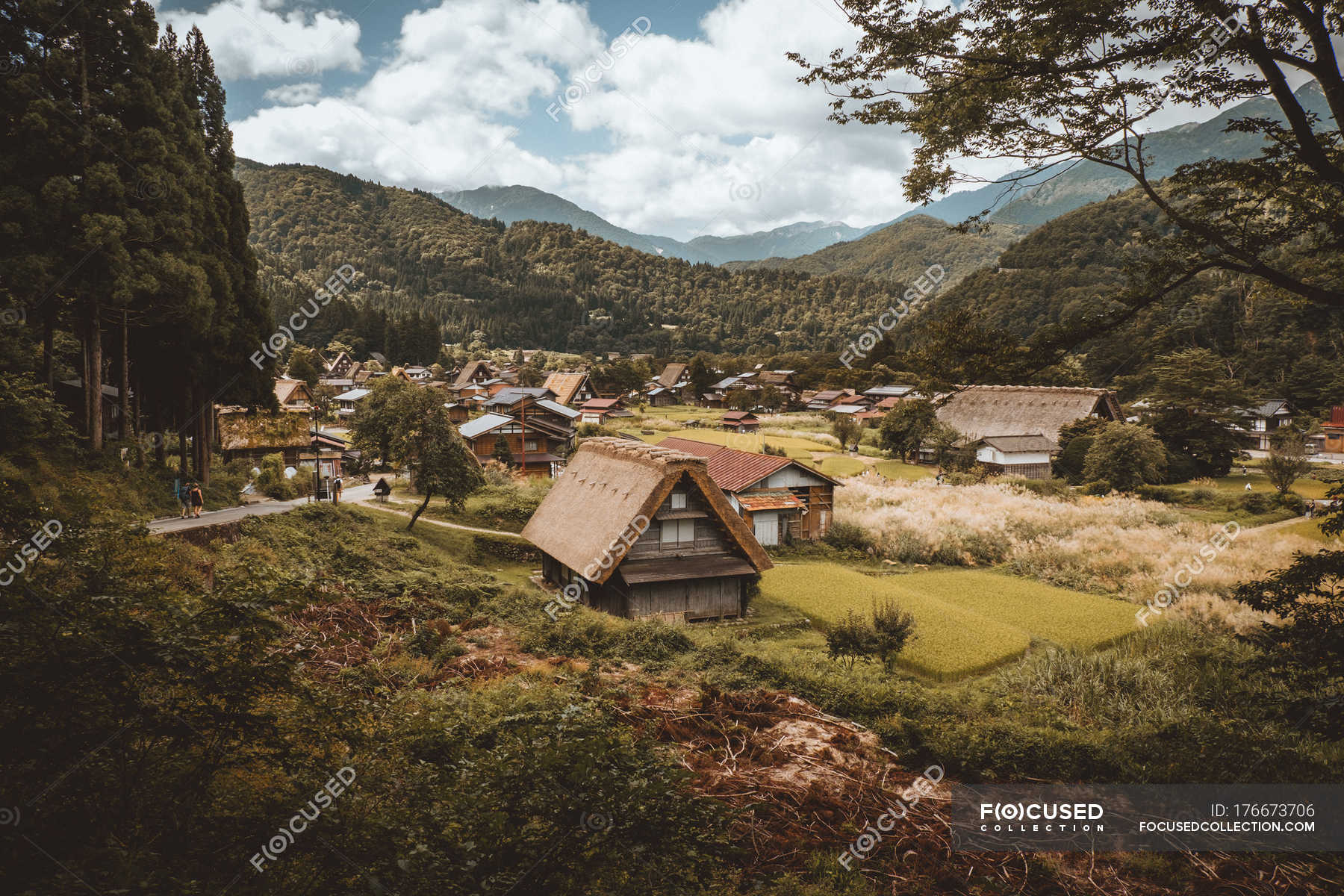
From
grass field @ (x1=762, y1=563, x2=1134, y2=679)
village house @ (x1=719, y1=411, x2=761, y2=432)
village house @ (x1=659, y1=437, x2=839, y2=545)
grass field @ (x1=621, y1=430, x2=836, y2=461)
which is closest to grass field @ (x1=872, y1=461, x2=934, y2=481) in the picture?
grass field @ (x1=621, y1=430, x2=836, y2=461)

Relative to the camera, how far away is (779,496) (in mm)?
27078

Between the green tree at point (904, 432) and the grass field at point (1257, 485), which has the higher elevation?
the green tree at point (904, 432)

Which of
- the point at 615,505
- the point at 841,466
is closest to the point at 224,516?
the point at 615,505

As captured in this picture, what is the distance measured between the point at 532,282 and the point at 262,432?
136 m

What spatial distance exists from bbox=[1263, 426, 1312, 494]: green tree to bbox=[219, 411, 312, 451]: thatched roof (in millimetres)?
49351

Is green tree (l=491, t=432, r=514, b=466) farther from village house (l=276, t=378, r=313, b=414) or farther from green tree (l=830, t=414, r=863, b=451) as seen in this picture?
green tree (l=830, t=414, r=863, b=451)

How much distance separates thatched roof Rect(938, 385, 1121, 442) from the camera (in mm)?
44719

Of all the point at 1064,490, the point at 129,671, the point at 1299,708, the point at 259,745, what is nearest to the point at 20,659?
the point at 129,671

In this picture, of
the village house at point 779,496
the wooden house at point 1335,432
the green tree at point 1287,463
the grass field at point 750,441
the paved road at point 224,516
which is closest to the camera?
the paved road at point 224,516

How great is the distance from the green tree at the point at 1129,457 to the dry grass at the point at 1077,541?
3.67 meters

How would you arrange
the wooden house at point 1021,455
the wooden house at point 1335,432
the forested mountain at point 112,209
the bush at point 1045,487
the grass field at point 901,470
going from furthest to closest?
1. the wooden house at point 1335,432
2. the wooden house at point 1021,455
3. the grass field at point 901,470
4. the bush at point 1045,487
5. the forested mountain at point 112,209

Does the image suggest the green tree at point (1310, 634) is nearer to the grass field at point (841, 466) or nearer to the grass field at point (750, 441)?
the grass field at point (841, 466)

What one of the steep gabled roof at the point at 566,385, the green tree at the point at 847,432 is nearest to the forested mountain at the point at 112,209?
the green tree at the point at 847,432

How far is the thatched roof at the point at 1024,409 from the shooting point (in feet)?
147
